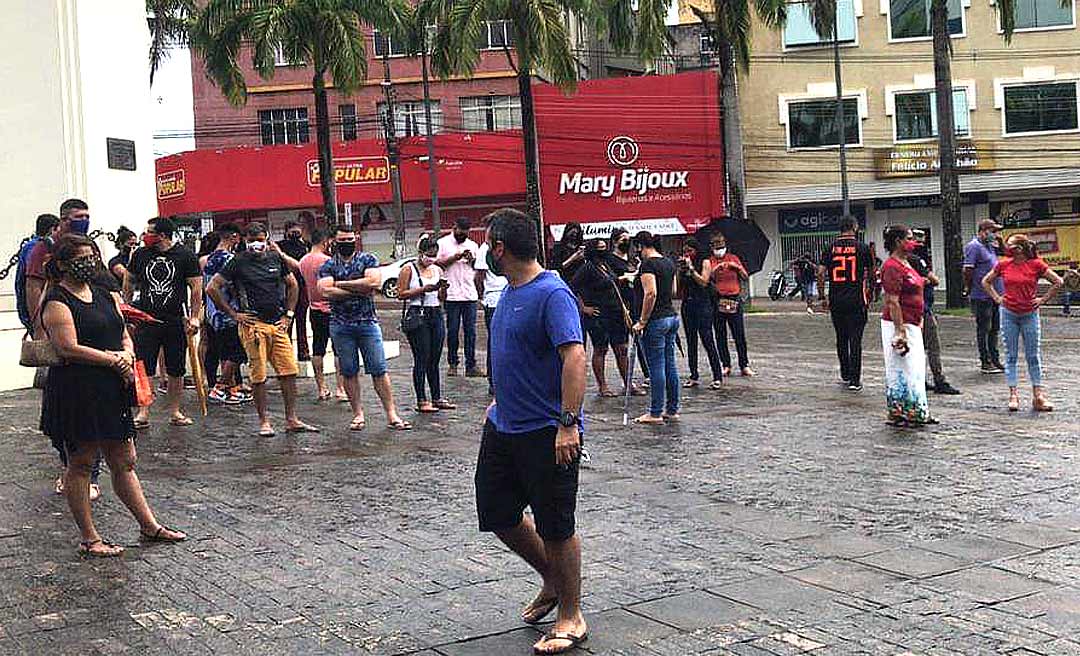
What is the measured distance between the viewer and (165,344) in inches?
491

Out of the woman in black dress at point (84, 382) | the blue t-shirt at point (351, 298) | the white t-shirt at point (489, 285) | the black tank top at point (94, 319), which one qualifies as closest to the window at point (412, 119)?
the white t-shirt at point (489, 285)

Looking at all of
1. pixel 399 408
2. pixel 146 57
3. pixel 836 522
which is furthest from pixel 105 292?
pixel 146 57

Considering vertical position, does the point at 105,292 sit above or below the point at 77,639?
above

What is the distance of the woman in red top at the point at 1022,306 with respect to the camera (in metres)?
12.8

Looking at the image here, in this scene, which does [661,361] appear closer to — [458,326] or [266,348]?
[266,348]

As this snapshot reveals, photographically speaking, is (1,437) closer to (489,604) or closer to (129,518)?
(129,518)

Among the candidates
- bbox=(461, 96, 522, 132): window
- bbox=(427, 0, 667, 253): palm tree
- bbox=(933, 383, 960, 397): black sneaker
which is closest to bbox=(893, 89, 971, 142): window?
bbox=(427, 0, 667, 253): palm tree

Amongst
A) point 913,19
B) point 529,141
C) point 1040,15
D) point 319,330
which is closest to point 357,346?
point 319,330

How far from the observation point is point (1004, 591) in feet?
21.5

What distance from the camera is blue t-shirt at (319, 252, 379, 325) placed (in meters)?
12.2

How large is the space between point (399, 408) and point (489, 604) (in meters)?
7.48

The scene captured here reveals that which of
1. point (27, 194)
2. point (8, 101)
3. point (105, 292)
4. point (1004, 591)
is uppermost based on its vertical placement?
point (8, 101)

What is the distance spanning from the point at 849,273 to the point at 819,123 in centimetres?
3140

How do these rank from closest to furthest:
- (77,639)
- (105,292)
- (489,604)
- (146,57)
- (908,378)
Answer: (77,639) → (489,604) → (105,292) → (908,378) → (146,57)
